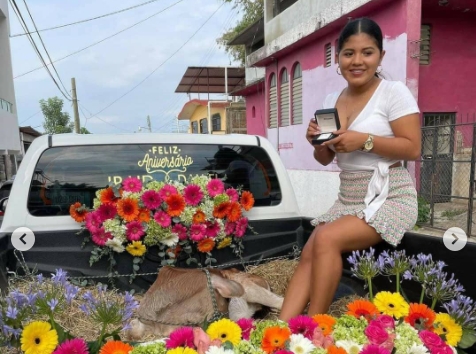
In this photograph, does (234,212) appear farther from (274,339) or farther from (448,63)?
(448,63)

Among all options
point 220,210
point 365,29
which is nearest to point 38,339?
point 220,210

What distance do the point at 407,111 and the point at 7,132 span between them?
778 inches

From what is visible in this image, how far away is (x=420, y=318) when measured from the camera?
4.11ft

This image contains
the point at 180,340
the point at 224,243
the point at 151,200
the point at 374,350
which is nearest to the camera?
the point at 374,350

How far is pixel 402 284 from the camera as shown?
68.2 inches

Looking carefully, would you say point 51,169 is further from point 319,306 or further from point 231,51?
point 231,51

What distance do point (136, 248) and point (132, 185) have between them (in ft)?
1.16

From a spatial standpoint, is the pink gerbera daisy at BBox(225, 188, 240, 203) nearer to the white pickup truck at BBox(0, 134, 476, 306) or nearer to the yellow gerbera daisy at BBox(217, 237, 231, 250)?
the white pickup truck at BBox(0, 134, 476, 306)

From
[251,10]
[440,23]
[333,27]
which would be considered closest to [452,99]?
[440,23]

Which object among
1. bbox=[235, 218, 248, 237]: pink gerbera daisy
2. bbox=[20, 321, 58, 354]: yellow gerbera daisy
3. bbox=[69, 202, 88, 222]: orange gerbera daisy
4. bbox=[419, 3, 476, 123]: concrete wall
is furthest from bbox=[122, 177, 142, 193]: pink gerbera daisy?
bbox=[419, 3, 476, 123]: concrete wall

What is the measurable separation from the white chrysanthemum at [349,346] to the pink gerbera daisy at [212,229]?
1209 millimetres

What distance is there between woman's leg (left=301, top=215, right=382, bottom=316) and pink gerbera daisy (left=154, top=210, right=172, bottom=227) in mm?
877

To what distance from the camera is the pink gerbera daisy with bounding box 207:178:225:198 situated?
2.34 meters

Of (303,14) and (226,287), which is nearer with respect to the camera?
(226,287)
